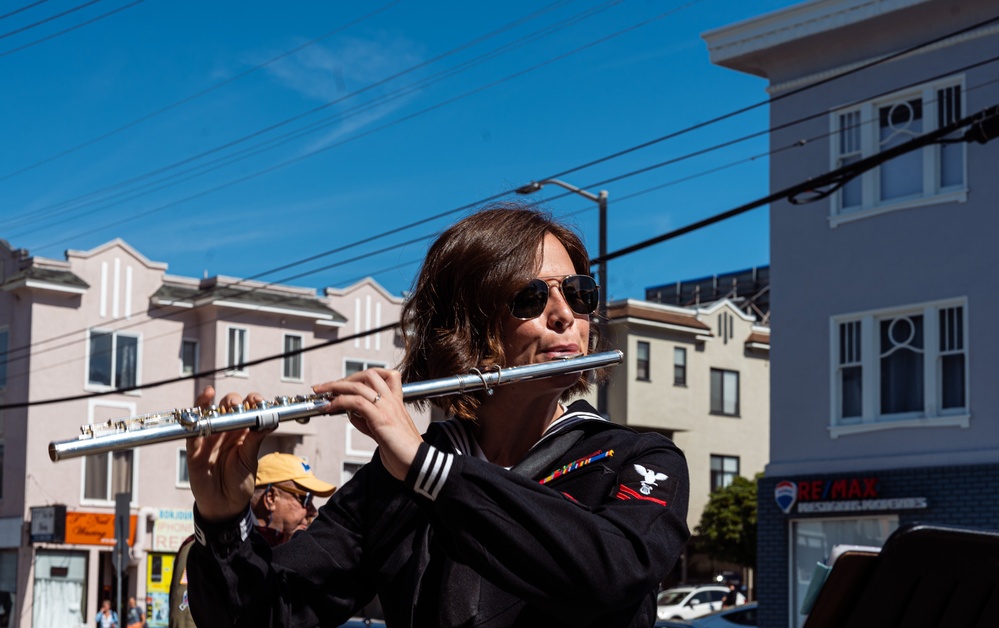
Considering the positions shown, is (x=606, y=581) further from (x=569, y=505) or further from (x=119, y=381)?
(x=119, y=381)

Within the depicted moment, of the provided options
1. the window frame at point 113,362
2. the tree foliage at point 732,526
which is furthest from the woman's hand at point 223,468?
the tree foliage at point 732,526

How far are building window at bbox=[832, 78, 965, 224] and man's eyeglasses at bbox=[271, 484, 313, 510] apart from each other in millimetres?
16095

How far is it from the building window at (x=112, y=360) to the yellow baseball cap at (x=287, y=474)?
36433 millimetres

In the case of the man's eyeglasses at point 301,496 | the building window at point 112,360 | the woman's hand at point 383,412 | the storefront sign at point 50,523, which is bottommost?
the storefront sign at point 50,523

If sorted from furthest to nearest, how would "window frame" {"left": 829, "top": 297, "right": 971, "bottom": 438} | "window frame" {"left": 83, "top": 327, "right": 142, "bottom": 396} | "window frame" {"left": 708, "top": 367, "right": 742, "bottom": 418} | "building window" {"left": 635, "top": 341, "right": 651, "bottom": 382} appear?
"window frame" {"left": 708, "top": 367, "right": 742, "bottom": 418} < "building window" {"left": 635, "top": 341, "right": 651, "bottom": 382} < "window frame" {"left": 83, "top": 327, "right": 142, "bottom": 396} < "window frame" {"left": 829, "top": 297, "right": 971, "bottom": 438}

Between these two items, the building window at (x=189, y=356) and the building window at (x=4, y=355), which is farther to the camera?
the building window at (x=189, y=356)

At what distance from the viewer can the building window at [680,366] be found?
48094mm

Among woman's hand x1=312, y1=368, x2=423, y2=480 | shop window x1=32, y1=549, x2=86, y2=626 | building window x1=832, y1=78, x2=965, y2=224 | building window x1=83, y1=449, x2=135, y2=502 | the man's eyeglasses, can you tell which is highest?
building window x1=832, y1=78, x2=965, y2=224

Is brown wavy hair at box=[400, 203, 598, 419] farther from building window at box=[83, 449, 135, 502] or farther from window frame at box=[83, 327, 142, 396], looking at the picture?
window frame at box=[83, 327, 142, 396]

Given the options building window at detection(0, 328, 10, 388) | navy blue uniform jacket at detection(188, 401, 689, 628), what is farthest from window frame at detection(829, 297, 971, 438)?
building window at detection(0, 328, 10, 388)

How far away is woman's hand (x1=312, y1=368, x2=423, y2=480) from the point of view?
220 centimetres

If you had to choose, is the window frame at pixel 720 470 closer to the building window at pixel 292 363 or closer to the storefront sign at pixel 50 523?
the building window at pixel 292 363

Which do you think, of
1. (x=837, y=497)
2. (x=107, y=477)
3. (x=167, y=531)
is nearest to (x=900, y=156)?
(x=837, y=497)

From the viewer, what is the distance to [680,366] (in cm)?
4828
